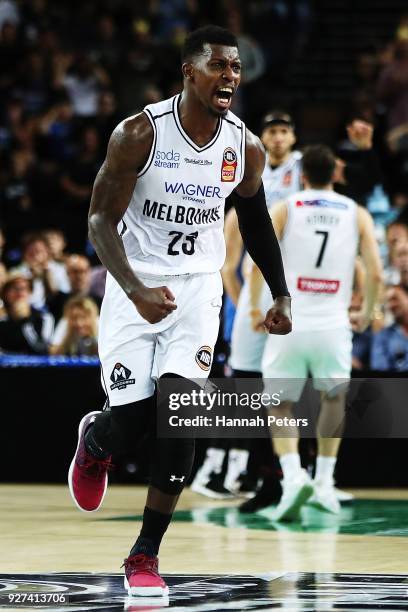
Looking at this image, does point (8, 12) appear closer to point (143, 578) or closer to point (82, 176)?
point (82, 176)

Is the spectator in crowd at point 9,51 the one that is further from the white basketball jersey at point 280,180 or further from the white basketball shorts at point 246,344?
the white basketball shorts at point 246,344

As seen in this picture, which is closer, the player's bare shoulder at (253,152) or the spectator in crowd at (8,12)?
the player's bare shoulder at (253,152)

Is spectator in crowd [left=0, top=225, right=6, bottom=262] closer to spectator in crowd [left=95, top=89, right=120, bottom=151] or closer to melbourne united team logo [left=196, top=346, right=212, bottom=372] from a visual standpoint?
A: spectator in crowd [left=95, top=89, right=120, bottom=151]

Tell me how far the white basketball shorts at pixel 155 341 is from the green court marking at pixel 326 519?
2414mm

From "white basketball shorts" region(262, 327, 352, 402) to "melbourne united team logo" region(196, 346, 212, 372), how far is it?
2859mm

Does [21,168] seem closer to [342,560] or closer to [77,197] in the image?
[77,197]

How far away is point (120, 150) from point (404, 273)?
5.84 meters

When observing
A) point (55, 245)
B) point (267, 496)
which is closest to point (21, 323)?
point (55, 245)

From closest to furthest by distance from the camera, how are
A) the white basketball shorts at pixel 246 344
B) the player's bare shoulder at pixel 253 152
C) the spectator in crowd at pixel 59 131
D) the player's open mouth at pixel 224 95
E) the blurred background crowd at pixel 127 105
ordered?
1. the player's open mouth at pixel 224 95
2. the player's bare shoulder at pixel 253 152
3. the white basketball shorts at pixel 246 344
4. the blurred background crowd at pixel 127 105
5. the spectator in crowd at pixel 59 131

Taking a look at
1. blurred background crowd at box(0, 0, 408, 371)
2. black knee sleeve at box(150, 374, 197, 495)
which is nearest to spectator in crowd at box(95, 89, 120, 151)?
blurred background crowd at box(0, 0, 408, 371)

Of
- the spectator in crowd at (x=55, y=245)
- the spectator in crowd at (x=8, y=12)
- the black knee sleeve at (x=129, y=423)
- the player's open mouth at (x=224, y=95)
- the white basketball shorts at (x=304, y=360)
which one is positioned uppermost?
the spectator in crowd at (x=8, y=12)

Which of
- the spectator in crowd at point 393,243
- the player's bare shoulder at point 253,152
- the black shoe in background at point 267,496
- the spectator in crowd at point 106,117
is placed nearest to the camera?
the player's bare shoulder at point 253,152

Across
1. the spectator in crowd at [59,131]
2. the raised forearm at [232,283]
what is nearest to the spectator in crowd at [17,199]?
the spectator in crowd at [59,131]

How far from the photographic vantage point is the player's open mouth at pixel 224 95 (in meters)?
5.51
